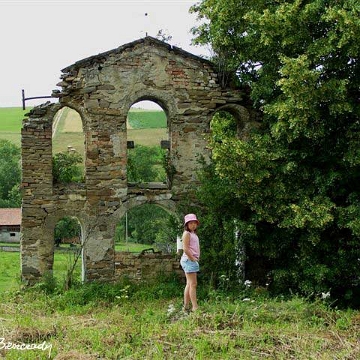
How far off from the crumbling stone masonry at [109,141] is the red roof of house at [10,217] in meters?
31.9

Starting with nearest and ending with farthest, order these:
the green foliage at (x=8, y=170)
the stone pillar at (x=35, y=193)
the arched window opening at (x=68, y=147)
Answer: the stone pillar at (x=35, y=193), the arched window opening at (x=68, y=147), the green foliage at (x=8, y=170)

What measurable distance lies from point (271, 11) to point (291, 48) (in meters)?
0.98

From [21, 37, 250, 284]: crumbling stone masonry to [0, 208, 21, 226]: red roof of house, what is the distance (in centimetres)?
3192

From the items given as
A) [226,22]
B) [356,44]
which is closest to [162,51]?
[226,22]

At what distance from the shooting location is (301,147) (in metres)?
12.5

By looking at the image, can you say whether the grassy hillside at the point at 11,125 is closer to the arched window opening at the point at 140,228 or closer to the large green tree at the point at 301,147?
the arched window opening at the point at 140,228

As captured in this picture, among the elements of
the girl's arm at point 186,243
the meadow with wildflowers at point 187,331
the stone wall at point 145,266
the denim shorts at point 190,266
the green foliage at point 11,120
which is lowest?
the meadow with wildflowers at point 187,331

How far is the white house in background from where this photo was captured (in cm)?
4488

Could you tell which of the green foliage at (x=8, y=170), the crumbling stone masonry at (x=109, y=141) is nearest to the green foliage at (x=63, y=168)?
the crumbling stone masonry at (x=109, y=141)

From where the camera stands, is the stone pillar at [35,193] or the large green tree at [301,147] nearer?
the large green tree at [301,147]

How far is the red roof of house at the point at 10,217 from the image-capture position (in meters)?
44.8

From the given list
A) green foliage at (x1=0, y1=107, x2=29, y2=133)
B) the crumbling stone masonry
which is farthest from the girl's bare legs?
green foliage at (x1=0, y1=107, x2=29, y2=133)

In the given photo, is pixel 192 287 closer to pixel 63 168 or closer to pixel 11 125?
pixel 63 168

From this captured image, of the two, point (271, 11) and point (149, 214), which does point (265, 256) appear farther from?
point (149, 214)
